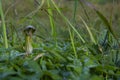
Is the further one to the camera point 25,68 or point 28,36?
point 28,36

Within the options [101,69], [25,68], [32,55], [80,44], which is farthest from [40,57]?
[80,44]

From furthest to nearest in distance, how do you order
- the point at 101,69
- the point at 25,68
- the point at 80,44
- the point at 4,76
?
the point at 80,44, the point at 101,69, the point at 25,68, the point at 4,76

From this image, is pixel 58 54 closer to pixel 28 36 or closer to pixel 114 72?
pixel 28 36

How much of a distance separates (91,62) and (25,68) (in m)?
0.30

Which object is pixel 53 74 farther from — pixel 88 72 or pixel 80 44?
pixel 80 44

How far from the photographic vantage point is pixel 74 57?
61.4 inches

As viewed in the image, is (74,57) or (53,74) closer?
(53,74)

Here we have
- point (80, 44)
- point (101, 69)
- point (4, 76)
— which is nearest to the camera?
point (4, 76)

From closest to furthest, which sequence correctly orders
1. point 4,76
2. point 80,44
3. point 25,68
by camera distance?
1. point 4,76
2. point 25,68
3. point 80,44

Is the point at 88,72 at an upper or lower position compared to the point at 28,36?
lower

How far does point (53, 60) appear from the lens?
151 centimetres

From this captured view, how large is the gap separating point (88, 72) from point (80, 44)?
20.2 inches

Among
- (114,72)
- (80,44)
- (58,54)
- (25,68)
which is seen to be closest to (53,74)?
(25,68)

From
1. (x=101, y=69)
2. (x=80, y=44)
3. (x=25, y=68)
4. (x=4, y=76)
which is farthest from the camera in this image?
(x=80, y=44)
